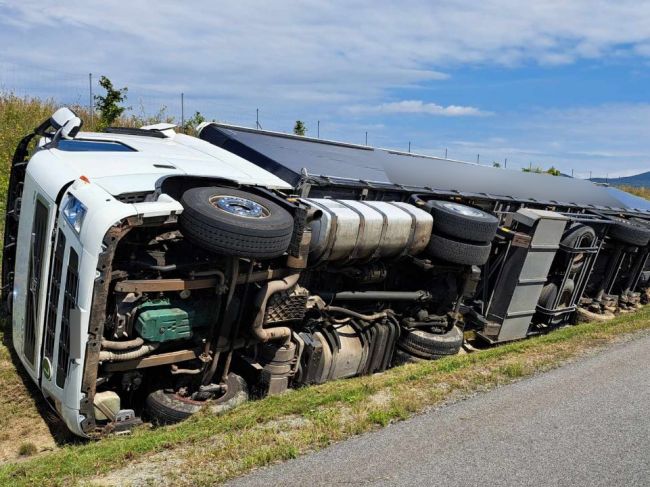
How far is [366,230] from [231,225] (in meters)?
1.64

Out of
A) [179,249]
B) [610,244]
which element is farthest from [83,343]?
[610,244]

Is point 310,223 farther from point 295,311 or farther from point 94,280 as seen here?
point 94,280

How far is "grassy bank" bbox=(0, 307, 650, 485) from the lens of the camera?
3.42 metres

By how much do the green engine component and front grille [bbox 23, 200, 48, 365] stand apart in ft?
3.22

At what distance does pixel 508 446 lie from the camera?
12.5 ft

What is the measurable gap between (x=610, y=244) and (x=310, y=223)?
6.76m

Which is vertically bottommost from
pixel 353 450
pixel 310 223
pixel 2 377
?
pixel 2 377

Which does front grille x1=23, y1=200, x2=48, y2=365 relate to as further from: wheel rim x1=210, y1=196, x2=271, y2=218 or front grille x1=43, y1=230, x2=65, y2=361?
wheel rim x1=210, y1=196, x2=271, y2=218

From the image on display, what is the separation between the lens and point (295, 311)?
5262mm

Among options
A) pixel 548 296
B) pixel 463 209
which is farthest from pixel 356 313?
pixel 548 296

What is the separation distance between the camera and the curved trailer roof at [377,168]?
6.64 metres

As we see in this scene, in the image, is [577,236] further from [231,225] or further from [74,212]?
[74,212]

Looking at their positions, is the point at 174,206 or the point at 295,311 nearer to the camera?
the point at 174,206

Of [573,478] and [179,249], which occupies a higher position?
[179,249]
